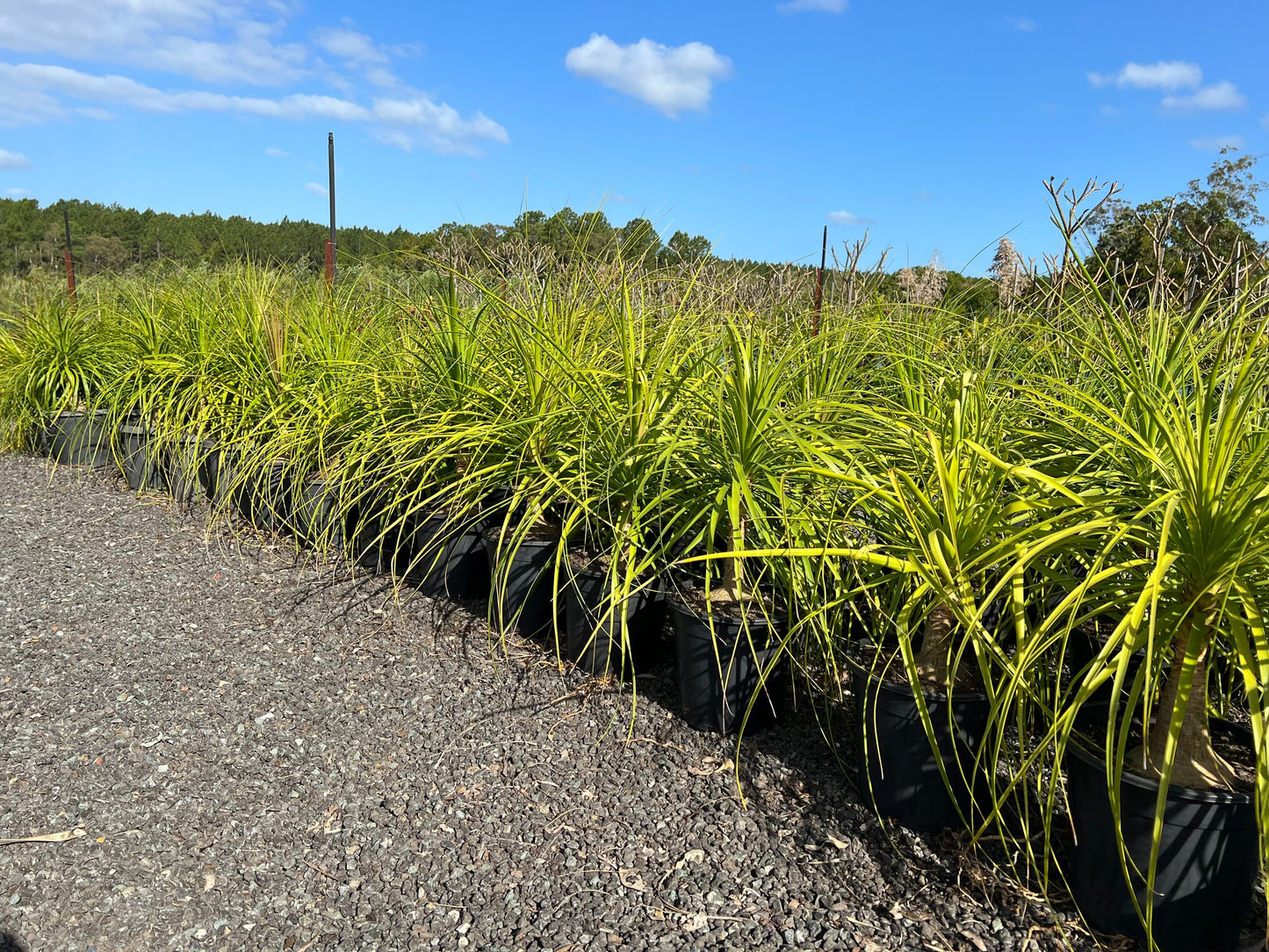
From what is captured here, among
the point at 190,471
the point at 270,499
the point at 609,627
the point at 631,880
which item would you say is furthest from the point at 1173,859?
the point at 190,471

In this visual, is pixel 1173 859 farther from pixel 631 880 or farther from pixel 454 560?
pixel 454 560

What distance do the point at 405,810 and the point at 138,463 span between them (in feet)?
11.2

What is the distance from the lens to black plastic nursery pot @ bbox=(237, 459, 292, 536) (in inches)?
142

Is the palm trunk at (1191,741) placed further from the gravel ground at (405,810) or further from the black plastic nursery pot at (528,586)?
the black plastic nursery pot at (528,586)

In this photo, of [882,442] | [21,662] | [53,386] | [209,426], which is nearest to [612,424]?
[882,442]

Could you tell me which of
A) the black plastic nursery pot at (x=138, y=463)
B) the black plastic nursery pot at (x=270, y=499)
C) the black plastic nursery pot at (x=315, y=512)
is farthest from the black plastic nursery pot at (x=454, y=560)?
the black plastic nursery pot at (x=138, y=463)

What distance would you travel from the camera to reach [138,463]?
4.45 m

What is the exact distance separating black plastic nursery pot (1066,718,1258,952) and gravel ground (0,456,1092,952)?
12cm

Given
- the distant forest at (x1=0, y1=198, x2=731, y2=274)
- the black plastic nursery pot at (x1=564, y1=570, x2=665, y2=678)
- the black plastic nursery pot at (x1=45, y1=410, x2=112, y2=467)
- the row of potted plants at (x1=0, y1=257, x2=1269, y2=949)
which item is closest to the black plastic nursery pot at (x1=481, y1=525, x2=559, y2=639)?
the row of potted plants at (x1=0, y1=257, x2=1269, y2=949)

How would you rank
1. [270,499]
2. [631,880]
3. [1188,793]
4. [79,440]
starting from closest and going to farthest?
[1188,793] < [631,880] < [270,499] < [79,440]

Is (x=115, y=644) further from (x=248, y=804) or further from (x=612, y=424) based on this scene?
(x=612, y=424)

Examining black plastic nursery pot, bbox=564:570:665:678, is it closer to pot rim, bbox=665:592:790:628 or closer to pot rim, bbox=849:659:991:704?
pot rim, bbox=665:592:790:628

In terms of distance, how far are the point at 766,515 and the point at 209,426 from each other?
3.26 m

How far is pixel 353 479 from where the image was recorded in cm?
289
